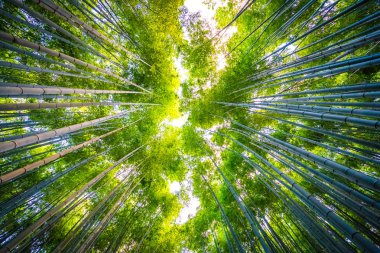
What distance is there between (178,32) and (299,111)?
177 inches

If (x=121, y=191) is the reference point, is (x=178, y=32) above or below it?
above

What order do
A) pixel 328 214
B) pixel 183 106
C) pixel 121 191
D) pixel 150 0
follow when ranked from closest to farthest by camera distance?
pixel 328 214 → pixel 150 0 → pixel 121 191 → pixel 183 106

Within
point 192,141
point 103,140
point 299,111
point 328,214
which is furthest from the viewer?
point 192,141

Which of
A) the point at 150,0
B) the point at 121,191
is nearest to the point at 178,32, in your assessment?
the point at 150,0

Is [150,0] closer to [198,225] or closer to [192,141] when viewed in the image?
[192,141]

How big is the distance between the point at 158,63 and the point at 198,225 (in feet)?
18.9

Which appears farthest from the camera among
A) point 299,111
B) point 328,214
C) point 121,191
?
point 121,191

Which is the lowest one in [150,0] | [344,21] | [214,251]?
[214,251]

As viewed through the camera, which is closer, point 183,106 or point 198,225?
point 198,225

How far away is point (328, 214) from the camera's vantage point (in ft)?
6.04

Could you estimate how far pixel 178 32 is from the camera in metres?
5.76

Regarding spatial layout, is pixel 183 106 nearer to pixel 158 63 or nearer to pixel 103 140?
pixel 158 63

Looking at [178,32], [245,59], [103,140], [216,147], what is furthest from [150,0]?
[216,147]

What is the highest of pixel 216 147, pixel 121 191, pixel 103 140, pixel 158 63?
pixel 158 63
